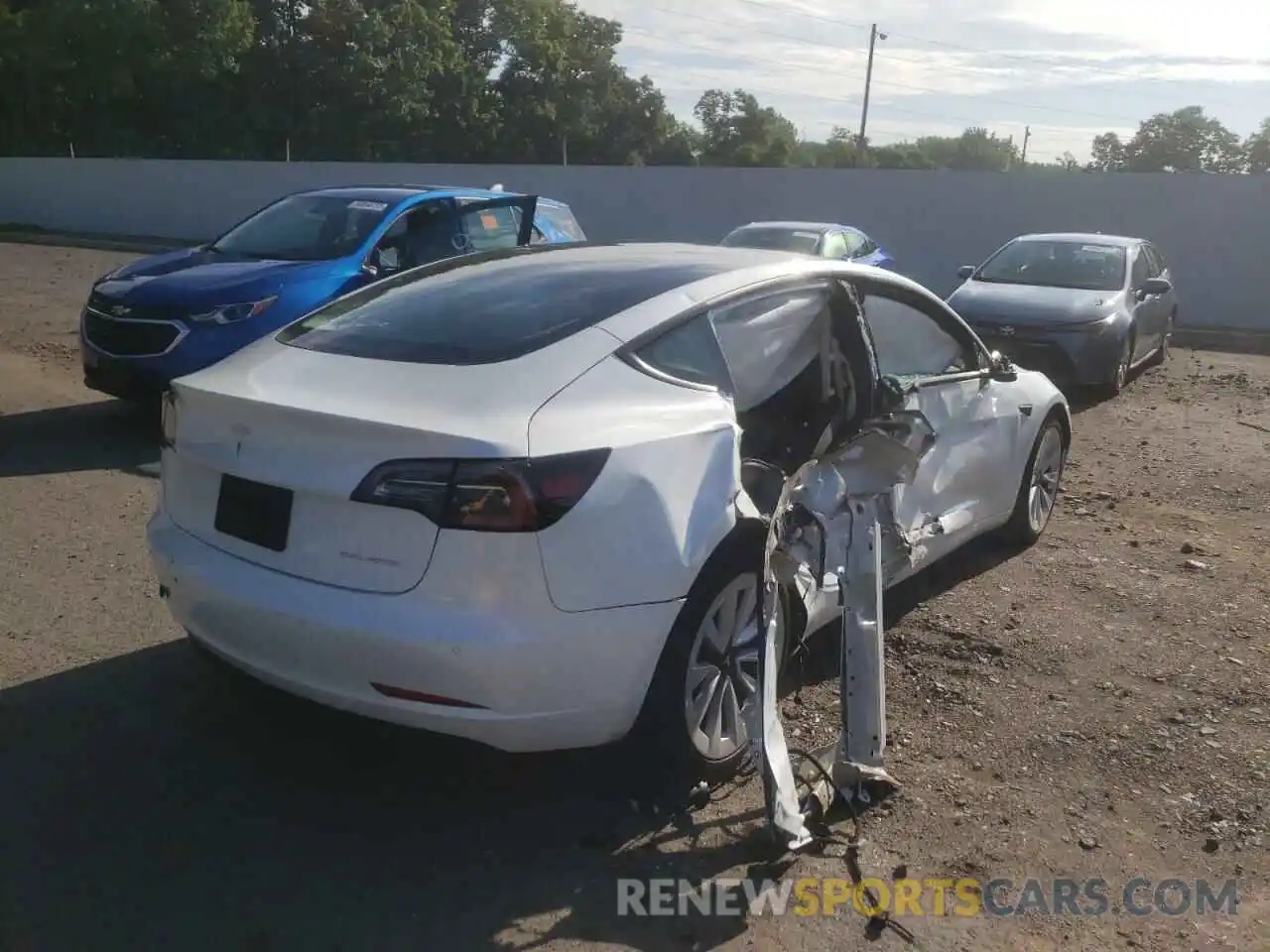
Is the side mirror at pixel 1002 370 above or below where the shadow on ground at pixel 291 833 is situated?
above

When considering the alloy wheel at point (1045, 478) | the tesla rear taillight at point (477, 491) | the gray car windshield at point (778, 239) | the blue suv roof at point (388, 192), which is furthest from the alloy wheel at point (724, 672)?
the gray car windshield at point (778, 239)

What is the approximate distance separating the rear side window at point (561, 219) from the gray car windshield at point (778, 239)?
3.04 metres

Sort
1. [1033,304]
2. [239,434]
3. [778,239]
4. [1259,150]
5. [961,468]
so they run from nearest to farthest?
[239,434]
[961,468]
[1033,304]
[778,239]
[1259,150]

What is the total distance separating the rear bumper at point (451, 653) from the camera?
3.18 meters

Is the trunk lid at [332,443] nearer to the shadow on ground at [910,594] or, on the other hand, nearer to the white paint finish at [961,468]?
the shadow on ground at [910,594]

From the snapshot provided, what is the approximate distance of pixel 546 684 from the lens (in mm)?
3266

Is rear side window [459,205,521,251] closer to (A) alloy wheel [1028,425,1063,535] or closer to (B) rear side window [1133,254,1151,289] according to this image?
(A) alloy wheel [1028,425,1063,535]

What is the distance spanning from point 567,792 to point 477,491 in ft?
3.88

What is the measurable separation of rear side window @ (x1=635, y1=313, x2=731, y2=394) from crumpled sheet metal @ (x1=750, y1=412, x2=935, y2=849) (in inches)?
16.9

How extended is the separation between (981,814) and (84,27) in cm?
4484

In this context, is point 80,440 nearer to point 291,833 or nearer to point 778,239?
point 291,833

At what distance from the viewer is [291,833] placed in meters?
3.48

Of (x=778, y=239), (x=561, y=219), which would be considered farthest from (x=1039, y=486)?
(x=778, y=239)

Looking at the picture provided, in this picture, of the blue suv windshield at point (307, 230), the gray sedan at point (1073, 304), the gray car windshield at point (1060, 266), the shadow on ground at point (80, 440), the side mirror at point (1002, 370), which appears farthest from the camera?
the gray car windshield at point (1060, 266)
